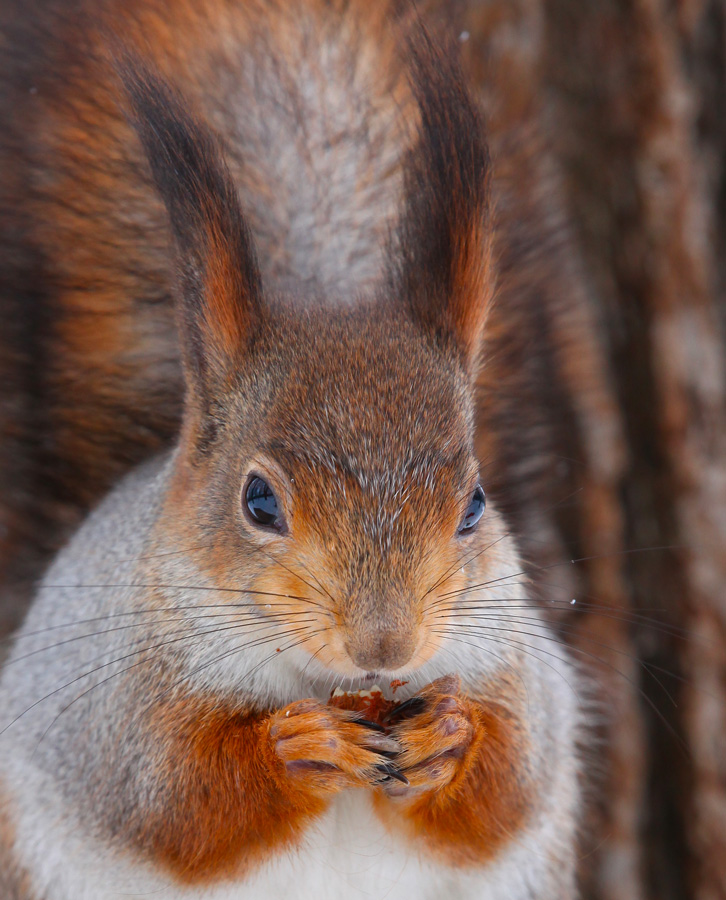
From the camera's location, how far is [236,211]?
98cm

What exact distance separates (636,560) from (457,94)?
838 millimetres

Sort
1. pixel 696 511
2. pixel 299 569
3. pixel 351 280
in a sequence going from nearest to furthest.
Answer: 1. pixel 299 569
2. pixel 351 280
3. pixel 696 511

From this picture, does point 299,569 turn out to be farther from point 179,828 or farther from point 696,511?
point 696,511

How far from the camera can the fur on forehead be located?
923 millimetres

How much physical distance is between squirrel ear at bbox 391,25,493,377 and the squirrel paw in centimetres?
39

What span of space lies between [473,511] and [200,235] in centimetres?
38

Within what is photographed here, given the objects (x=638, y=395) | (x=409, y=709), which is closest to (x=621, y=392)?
(x=638, y=395)

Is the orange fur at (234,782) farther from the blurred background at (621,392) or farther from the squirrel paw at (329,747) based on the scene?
the blurred background at (621,392)

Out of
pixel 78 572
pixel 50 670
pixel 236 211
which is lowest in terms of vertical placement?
pixel 50 670

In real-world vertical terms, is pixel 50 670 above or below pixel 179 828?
above

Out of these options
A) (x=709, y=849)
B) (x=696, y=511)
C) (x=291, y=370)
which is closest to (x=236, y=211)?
(x=291, y=370)

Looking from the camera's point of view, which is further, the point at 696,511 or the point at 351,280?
the point at 696,511

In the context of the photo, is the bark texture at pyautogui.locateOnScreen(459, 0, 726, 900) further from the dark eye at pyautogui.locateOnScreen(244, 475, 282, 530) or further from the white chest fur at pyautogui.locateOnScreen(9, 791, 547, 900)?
the dark eye at pyautogui.locateOnScreen(244, 475, 282, 530)

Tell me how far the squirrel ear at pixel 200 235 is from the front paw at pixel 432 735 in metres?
0.38
